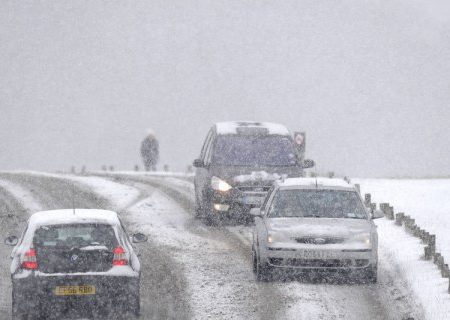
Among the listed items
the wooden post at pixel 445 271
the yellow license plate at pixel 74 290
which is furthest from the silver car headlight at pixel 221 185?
the yellow license plate at pixel 74 290

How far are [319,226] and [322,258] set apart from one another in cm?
55

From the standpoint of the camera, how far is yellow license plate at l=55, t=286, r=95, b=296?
44.6 feet

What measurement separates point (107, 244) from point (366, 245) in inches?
A: 178

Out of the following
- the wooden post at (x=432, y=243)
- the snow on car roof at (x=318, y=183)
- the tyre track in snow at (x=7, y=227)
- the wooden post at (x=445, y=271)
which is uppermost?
A: the snow on car roof at (x=318, y=183)

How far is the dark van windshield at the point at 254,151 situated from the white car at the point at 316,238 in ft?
20.6

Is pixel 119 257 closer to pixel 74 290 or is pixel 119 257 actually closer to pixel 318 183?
pixel 74 290

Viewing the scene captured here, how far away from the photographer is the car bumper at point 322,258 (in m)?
16.8

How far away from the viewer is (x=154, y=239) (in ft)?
73.6

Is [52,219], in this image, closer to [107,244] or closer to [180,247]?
[107,244]

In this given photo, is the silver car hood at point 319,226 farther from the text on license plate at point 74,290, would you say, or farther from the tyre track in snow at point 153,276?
the text on license plate at point 74,290

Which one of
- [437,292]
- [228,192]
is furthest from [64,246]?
[228,192]

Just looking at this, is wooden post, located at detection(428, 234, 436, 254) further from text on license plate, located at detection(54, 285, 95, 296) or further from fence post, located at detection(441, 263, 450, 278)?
text on license plate, located at detection(54, 285, 95, 296)

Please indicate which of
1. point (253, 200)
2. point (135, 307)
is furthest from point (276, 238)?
point (253, 200)

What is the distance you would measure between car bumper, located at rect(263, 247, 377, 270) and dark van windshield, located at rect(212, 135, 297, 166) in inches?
292
